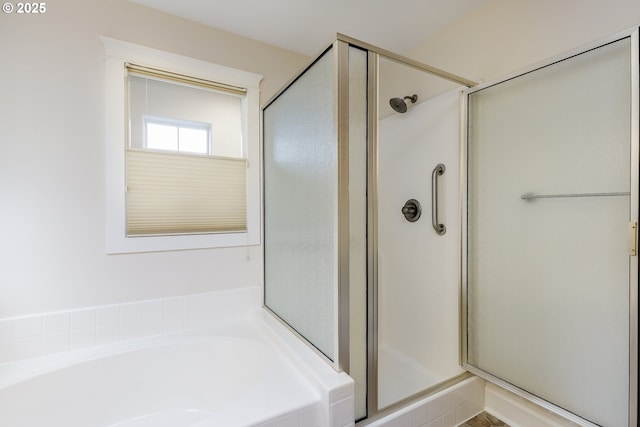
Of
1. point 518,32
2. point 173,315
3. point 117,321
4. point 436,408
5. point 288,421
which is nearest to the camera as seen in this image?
point 288,421

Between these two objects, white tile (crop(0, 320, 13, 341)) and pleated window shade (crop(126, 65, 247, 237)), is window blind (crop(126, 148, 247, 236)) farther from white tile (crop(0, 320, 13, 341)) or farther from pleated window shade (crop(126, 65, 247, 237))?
white tile (crop(0, 320, 13, 341))

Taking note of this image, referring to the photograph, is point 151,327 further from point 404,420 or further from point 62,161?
point 404,420

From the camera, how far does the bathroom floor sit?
1521mm

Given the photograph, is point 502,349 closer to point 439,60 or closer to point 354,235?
point 354,235

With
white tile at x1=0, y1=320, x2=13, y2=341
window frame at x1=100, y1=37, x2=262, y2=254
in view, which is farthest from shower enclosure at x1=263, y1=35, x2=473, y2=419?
white tile at x1=0, y1=320, x2=13, y2=341

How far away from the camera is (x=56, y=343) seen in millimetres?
1511

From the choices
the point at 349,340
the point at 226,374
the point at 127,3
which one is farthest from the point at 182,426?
the point at 127,3

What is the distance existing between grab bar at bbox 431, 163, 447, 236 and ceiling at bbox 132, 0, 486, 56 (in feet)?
3.07

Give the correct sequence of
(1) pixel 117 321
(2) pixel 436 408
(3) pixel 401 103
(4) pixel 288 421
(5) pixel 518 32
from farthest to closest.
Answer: (3) pixel 401 103, (1) pixel 117 321, (5) pixel 518 32, (2) pixel 436 408, (4) pixel 288 421

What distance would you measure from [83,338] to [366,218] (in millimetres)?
1643

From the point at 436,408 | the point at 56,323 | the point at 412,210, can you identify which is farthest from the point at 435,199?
the point at 56,323

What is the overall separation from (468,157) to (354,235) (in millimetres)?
925

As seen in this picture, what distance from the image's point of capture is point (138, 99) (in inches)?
68.7

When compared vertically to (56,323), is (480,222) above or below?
above
